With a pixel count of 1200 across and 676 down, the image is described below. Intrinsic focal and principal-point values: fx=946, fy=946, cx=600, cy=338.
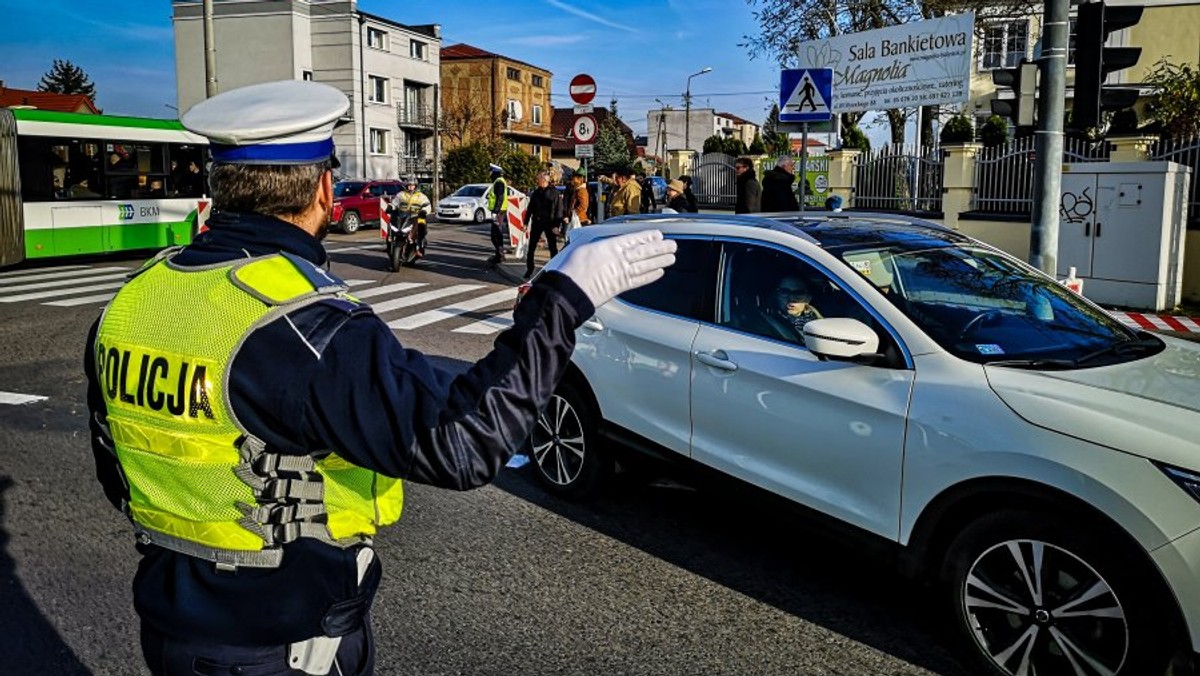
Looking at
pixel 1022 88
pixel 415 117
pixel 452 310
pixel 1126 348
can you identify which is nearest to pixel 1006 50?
pixel 415 117

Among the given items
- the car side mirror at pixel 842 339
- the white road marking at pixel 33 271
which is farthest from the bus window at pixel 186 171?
the car side mirror at pixel 842 339

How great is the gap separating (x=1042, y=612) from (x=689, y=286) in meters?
2.22

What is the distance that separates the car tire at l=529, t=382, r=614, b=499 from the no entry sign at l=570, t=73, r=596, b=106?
1049 cm

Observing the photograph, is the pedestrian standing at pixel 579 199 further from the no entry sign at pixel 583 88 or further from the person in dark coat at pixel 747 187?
the person in dark coat at pixel 747 187

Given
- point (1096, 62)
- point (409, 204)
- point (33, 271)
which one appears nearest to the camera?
point (1096, 62)

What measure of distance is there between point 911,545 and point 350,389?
2.67 meters

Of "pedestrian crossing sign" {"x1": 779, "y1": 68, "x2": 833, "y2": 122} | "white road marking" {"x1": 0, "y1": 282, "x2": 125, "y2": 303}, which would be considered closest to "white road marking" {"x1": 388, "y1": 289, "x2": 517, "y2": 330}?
"pedestrian crossing sign" {"x1": 779, "y1": 68, "x2": 833, "y2": 122}

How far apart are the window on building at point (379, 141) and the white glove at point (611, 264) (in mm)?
51012

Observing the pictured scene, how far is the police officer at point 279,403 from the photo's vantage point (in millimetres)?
1553

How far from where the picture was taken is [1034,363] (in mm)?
3582

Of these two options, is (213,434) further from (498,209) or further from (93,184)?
(93,184)

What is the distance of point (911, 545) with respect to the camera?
3566mm

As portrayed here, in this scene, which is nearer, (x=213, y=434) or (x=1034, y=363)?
(x=213, y=434)

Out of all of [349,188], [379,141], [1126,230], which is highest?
[379,141]
